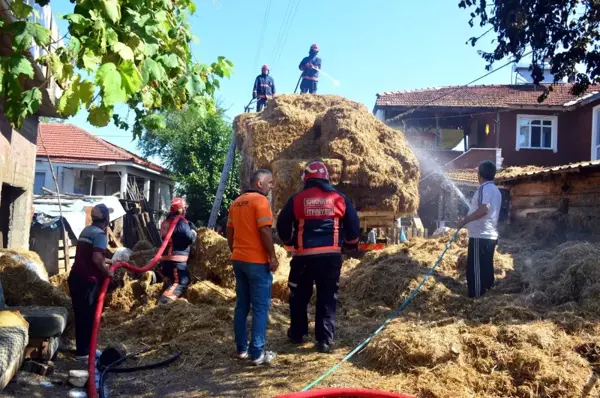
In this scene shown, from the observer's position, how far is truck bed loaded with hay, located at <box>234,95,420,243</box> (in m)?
9.47

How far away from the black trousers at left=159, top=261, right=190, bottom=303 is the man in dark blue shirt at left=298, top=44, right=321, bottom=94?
798cm

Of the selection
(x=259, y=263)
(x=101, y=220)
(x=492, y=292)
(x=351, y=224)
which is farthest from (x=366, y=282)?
(x=101, y=220)

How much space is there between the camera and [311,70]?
14992 mm

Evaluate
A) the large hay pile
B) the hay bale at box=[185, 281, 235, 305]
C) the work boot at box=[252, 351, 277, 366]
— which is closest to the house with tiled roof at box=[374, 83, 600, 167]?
the large hay pile

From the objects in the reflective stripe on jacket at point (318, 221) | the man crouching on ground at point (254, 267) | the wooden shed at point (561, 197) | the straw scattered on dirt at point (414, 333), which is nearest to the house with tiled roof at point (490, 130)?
the wooden shed at point (561, 197)

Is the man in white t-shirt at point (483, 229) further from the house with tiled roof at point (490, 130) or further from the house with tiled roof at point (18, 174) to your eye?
the house with tiled roof at point (490, 130)

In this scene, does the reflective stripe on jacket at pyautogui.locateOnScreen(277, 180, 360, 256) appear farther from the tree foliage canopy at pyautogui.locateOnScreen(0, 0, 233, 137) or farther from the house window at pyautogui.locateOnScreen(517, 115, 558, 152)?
the house window at pyautogui.locateOnScreen(517, 115, 558, 152)

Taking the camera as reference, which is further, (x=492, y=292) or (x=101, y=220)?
(x=492, y=292)

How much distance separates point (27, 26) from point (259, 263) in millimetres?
2973

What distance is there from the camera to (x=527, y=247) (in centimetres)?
1001

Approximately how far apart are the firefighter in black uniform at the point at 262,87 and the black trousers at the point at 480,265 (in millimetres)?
8896

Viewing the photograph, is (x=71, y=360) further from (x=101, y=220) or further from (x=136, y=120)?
(x=136, y=120)

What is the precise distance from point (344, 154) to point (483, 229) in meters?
3.38

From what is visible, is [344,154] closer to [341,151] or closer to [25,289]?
[341,151]
